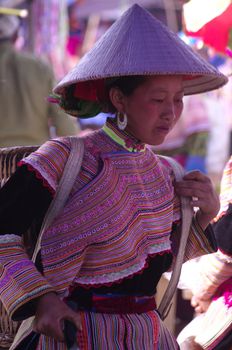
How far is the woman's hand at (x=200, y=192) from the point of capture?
263 centimetres

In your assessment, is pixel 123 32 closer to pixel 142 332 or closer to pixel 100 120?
pixel 142 332

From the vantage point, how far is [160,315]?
2.59 meters

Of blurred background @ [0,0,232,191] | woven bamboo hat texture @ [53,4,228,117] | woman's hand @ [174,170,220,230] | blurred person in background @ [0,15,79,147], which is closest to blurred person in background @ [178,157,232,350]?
woman's hand @ [174,170,220,230]

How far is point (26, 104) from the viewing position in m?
5.14

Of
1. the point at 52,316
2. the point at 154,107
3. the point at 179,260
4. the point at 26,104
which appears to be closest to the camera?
the point at 52,316

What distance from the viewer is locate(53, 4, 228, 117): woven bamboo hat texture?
236 centimetres

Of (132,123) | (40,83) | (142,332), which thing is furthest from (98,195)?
(40,83)

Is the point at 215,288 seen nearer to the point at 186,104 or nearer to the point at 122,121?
the point at 122,121

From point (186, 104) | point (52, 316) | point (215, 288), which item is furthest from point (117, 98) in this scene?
point (186, 104)

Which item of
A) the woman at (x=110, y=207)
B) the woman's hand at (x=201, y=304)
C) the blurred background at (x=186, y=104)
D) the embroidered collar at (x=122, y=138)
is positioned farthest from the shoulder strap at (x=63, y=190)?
the blurred background at (x=186, y=104)

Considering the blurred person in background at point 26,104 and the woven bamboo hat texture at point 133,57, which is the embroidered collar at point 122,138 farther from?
the blurred person in background at point 26,104

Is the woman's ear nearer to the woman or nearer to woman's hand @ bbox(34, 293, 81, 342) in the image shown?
the woman

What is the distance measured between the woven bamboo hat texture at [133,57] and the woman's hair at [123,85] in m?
0.03

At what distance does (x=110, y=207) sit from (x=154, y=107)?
34cm
